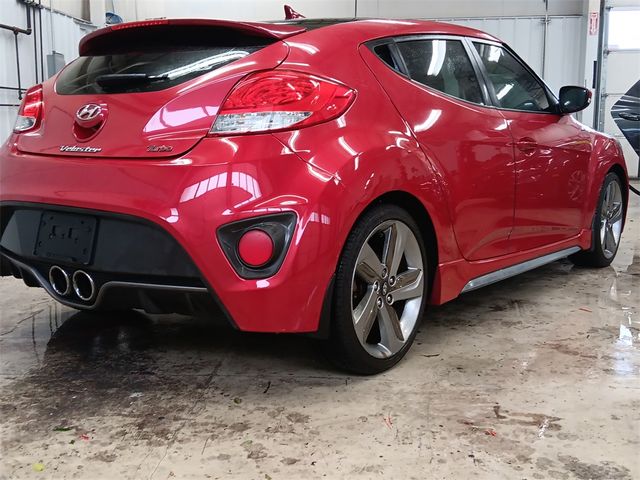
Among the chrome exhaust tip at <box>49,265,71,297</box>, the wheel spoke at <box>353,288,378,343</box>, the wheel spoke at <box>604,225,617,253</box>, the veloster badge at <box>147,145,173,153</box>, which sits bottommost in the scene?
the wheel spoke at <box>604,225,617,253</box>

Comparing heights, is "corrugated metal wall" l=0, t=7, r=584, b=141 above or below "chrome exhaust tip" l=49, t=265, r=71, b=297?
above

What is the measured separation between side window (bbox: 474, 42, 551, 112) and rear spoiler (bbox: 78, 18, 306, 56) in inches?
44.6

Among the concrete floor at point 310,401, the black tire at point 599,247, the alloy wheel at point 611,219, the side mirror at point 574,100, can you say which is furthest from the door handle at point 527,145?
the alloy wheel at point 611,219

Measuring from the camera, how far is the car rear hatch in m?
2.14

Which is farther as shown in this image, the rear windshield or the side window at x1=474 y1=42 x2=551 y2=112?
the side window at x1=474 y1=42 x2=551 y2=112

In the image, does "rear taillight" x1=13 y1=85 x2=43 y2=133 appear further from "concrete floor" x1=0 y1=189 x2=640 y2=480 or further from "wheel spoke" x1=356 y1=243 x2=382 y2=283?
"wheel spoke" x1=356 y1=243 x2=382 y2=283

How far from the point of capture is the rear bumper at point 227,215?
2.04m

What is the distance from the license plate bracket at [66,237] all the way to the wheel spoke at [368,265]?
0.89m

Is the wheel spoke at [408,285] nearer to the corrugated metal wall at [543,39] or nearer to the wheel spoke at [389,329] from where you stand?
the wheel spoke at [389,329]

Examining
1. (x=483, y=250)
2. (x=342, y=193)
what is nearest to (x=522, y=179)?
(x=483, y=250)

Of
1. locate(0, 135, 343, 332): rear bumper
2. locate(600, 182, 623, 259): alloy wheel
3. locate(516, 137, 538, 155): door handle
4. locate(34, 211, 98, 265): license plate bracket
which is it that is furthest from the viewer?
locate(600, 182, 623, 259): alloy wheel

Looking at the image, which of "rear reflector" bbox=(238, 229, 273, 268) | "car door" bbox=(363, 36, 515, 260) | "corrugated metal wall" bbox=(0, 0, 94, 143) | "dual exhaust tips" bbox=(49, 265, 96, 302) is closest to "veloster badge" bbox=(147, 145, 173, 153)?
"rear reflector" bbox=(238, 229, 273, 268)

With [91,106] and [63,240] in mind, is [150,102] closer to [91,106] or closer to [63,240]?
[91,106]

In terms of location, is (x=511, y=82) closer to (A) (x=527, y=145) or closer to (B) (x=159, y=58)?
(A) (x=527, y=145)
